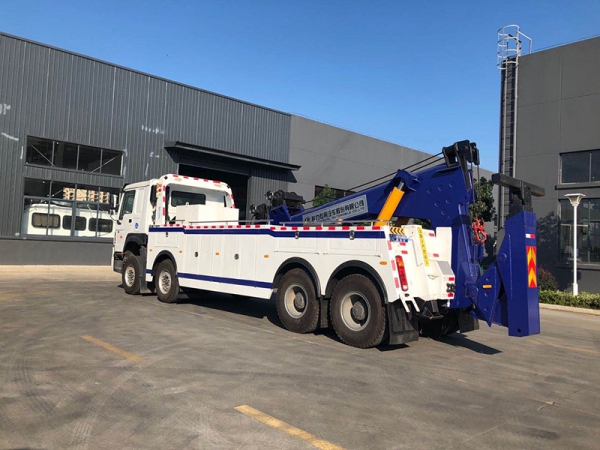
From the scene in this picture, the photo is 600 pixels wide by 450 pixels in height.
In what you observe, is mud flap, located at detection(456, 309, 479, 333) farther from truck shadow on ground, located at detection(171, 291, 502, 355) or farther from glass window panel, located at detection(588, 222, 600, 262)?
glass window panel, located at detection(588, 222, 600, 262)

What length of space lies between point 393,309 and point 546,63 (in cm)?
1835

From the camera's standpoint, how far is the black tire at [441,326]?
8.79 m

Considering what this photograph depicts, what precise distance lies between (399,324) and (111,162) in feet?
67.4

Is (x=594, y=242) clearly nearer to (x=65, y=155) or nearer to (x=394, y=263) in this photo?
(x=394, y=263)

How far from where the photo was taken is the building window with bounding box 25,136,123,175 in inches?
872

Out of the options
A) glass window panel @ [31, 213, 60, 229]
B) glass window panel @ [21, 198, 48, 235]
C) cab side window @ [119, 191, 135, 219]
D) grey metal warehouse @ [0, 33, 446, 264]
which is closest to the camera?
cab side window @ [119, 191, 135, 219]

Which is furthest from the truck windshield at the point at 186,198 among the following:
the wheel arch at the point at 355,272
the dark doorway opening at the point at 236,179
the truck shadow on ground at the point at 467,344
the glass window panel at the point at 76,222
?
the dark doorway opening at the point at 236,179

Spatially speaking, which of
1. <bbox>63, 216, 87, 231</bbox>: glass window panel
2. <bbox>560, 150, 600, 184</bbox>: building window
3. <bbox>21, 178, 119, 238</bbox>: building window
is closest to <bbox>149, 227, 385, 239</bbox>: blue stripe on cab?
<bbox>21, 178, 119, 238</bbox>: building window

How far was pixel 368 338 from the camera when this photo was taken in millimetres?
7633

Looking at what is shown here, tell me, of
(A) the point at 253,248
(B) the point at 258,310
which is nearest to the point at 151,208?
(B) the point at 258,310

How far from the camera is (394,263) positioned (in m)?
7.45

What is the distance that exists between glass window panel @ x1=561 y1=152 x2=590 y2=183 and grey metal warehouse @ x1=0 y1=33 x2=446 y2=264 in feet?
49.0

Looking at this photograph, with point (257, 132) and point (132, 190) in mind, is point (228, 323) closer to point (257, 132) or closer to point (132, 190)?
point (132, 190)

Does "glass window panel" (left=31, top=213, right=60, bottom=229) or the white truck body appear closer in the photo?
the white truck body
